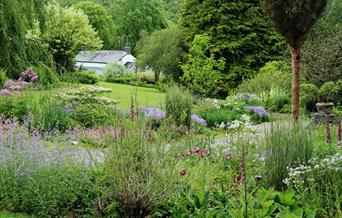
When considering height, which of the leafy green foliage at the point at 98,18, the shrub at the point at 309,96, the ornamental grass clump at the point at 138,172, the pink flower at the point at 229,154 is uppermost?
the leafy green foliage at the point at 98,18

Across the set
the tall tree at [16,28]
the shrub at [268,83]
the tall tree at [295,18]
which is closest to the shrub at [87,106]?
the tall tree at [16,28]

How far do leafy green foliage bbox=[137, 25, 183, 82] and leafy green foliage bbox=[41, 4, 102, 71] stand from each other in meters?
5.22

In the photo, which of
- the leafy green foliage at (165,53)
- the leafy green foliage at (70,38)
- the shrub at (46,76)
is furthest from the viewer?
the leafy green foliage at (70,38)

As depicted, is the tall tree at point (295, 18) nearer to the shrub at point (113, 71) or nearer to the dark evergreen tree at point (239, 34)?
the dark evergreen tree at point (239, 34)

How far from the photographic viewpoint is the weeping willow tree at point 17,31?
42.9ft

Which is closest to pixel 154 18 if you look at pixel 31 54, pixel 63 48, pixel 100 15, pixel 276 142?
pixel 100 15

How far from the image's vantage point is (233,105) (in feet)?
48.3

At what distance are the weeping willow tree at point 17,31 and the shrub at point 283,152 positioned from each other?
9621mm

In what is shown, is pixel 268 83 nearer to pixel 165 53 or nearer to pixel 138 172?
pixel 165 53

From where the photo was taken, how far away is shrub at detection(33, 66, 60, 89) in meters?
14.3

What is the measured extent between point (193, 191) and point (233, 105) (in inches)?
400

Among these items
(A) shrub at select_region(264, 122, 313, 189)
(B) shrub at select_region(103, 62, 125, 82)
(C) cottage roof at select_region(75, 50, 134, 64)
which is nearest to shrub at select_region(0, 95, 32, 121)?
(A) shrub at select_region(264, 122, 313, 189)

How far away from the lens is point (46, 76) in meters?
14.6

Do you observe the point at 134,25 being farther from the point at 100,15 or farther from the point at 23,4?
the point at 23,4
